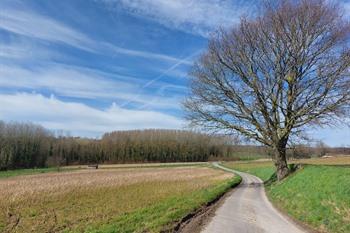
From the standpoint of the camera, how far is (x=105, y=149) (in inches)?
6225

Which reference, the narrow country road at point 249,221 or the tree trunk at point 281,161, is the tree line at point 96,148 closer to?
the tree trunk at point 281,161

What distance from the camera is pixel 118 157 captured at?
159 meters

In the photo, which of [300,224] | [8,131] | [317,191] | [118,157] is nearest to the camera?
[300,224]

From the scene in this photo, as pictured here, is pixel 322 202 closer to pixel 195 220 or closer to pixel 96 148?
pixel 195 220

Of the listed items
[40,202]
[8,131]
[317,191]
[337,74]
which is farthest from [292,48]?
[8,131]

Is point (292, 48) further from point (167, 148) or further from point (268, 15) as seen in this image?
point (167, 148)

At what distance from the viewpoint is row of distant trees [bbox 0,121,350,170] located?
116 m

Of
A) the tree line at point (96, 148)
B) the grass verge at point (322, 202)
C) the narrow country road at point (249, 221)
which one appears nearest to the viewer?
the narrow country road at point (249, 221)

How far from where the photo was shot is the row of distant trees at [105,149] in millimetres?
115688

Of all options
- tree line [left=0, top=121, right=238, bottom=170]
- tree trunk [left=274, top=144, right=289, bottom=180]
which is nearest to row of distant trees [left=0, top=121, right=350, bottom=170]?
tree line [left=0, top=121, right=238, bottom=170]

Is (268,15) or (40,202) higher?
(268,15)

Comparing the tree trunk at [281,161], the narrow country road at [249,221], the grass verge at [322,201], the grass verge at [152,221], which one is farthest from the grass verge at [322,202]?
the tree trunk at [281,161]

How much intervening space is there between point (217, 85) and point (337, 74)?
934 centimetres

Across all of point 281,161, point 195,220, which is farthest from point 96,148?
point 195,220
